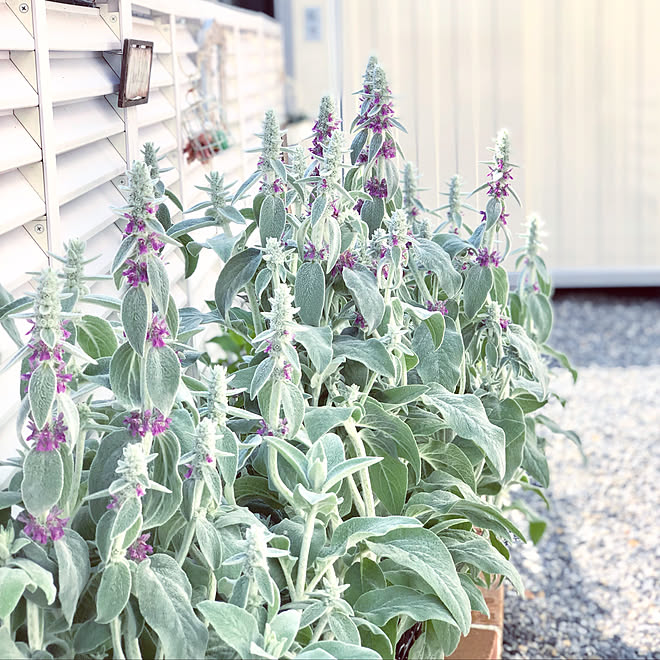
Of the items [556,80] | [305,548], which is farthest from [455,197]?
[556,80]

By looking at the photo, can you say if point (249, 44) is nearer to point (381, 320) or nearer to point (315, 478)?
point (381, 320)

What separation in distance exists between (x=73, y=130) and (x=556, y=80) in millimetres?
4095

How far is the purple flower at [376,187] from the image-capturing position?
1244 millimetres

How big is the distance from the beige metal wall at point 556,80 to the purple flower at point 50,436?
4.21 meters

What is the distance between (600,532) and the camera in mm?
2592

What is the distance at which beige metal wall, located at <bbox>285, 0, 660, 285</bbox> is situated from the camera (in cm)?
481

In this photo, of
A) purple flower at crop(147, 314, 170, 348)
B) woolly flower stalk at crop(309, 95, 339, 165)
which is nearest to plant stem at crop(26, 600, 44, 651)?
purple flower at crop(147, 314, 170, 348)

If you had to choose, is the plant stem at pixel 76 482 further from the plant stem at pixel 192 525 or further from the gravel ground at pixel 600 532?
the gravel ground at pixel 600 532

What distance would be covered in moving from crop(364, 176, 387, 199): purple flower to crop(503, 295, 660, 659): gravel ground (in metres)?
1.22

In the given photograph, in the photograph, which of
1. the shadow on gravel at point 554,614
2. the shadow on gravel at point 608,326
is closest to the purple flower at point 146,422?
the shadow on gravel at point 554,614

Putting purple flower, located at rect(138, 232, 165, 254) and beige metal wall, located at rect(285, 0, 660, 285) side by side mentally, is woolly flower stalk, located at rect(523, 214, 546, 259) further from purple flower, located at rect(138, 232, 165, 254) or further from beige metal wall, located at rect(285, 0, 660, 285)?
beige metal wall, located at rect(285, 0, 660, 285)

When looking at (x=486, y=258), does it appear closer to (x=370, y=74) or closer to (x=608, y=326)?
(x=370, y=74)

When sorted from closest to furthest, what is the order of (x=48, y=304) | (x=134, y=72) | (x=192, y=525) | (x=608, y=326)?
(x=48, y=304)
(x=192, y=525)
(x=134, y=72)
(x=608, y=326)

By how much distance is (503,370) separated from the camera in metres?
1.30
